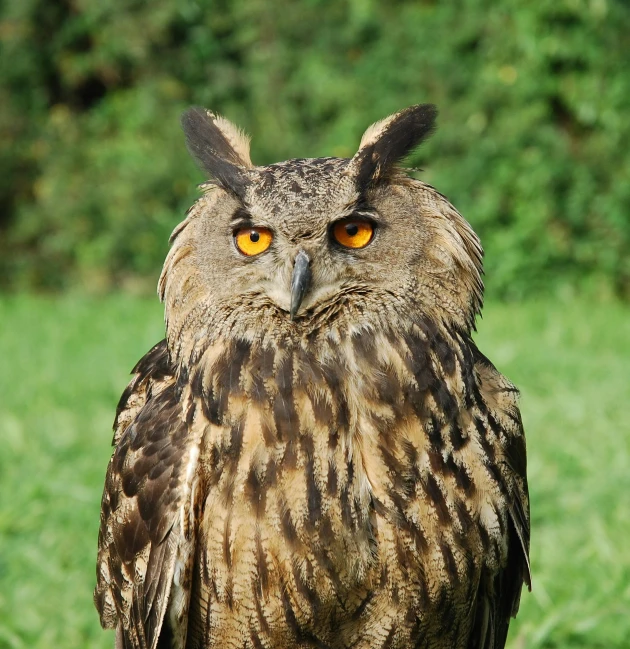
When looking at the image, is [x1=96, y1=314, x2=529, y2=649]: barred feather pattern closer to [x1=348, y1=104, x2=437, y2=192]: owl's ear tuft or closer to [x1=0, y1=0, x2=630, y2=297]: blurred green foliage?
[x1=348, y1=104, x2=437, y2=192]: owl's ear tuft

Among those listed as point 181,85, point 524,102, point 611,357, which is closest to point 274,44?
point 181,85

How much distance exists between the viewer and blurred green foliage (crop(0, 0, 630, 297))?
8.04m

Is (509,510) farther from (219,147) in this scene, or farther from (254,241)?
(219,147)

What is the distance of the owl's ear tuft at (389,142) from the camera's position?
200cm

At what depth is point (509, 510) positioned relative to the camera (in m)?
2.15

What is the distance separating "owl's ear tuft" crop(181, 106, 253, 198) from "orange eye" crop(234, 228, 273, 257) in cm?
8

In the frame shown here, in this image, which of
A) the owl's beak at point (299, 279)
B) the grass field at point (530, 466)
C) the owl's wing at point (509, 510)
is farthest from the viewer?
the grass field at point (530, 466)

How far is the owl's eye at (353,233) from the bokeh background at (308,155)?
1.75m

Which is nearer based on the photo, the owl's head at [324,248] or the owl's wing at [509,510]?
the owl's head at [324,248]

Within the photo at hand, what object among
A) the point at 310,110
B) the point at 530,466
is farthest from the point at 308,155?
the point at 530,466

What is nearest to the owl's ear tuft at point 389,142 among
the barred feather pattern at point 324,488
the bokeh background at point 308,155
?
the barred feather pattern at point 324,488

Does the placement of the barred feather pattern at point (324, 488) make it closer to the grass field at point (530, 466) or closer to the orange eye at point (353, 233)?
the orange eye at point (353, 233)

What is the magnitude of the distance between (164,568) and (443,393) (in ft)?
2.36

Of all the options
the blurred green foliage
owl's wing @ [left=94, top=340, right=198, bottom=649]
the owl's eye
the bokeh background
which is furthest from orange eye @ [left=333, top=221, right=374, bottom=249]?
the blurred green foliage
